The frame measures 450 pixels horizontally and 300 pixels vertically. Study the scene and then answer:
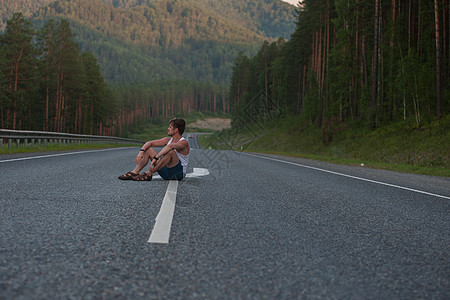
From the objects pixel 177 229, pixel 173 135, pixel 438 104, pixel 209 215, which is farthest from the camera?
pixel 438 104

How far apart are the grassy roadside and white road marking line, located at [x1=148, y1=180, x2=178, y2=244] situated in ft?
17.1

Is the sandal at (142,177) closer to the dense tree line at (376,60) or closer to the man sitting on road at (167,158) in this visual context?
the man sitting on road at (167,158)

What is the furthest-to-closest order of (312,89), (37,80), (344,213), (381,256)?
(37,80) → (312,89) → (344,213) → (381,256)

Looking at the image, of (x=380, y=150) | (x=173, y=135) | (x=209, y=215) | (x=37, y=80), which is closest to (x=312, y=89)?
(x=380, y=150)

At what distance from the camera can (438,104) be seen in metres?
22.9

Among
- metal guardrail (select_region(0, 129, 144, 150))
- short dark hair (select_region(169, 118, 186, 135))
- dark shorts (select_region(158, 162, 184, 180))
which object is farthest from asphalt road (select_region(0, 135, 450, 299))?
metal guardrail (select_region(0, 129, 144, 150))

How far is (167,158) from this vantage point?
7.21m

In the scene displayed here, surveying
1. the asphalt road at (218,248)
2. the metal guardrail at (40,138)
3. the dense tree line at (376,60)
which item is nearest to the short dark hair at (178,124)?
the asphalt road at (218,248)

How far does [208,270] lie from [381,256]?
57.2 inches

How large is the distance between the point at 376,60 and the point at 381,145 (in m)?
7.25

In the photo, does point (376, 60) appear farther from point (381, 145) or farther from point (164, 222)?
point (164, 222)

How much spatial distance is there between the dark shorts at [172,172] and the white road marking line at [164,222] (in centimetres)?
182

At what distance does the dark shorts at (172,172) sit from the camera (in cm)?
741

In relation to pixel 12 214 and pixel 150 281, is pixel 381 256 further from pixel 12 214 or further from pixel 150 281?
pixel 12 214
